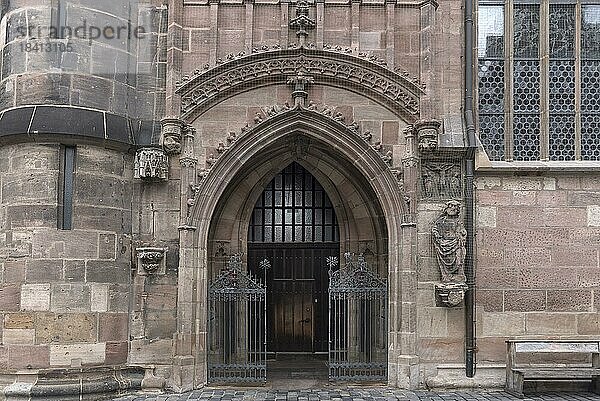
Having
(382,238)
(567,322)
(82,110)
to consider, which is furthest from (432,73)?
(82,110)

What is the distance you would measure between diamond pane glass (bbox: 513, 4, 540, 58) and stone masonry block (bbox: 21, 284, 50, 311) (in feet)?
25.2

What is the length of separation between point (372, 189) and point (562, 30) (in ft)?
12.5

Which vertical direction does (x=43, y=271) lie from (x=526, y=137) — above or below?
below

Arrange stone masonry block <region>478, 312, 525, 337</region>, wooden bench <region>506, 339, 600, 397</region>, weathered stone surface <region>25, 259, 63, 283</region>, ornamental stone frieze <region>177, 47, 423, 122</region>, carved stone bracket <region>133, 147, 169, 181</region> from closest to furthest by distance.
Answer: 1. weathered stone surface <region>25, 259, 63, 283</region>
2. wooden bench <region>506, 339, 600, 397</region>
3. carved stone bracket <region>133, 147, 169, 181</region>
4. stone masonry block <region>478, 312, 525, 337</region>
5. ornamental stone frieze <region>177, 47, 423, 122</region>

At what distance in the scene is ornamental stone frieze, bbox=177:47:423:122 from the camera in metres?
10.8

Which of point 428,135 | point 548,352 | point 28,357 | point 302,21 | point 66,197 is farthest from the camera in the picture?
point 302,21

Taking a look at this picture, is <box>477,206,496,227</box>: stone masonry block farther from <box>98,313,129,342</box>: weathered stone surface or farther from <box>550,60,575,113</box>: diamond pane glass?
<box>98,313,129,342</box>: weathered stone surface

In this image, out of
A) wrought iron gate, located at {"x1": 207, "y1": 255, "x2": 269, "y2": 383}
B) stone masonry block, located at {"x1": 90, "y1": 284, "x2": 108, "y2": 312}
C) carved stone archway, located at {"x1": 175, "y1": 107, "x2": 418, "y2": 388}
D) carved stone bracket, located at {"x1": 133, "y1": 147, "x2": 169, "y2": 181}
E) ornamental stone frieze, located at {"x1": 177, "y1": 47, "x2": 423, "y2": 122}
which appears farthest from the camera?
wrought iron gate, located at {"x1": 207, "y1": 255, "x2": 269, "y2": 383}

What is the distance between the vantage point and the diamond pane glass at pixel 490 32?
37.0 ft

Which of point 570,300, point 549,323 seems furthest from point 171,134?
point 570,300

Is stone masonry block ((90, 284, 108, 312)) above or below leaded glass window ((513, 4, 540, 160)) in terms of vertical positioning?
below

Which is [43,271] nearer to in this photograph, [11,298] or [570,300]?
[11,298]

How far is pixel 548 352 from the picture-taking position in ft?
34.4

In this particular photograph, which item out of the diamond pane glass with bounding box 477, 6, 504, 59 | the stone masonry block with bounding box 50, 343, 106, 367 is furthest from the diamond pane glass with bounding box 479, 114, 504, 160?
the stone masonry block with bounding box 50, 343, 106, 367
